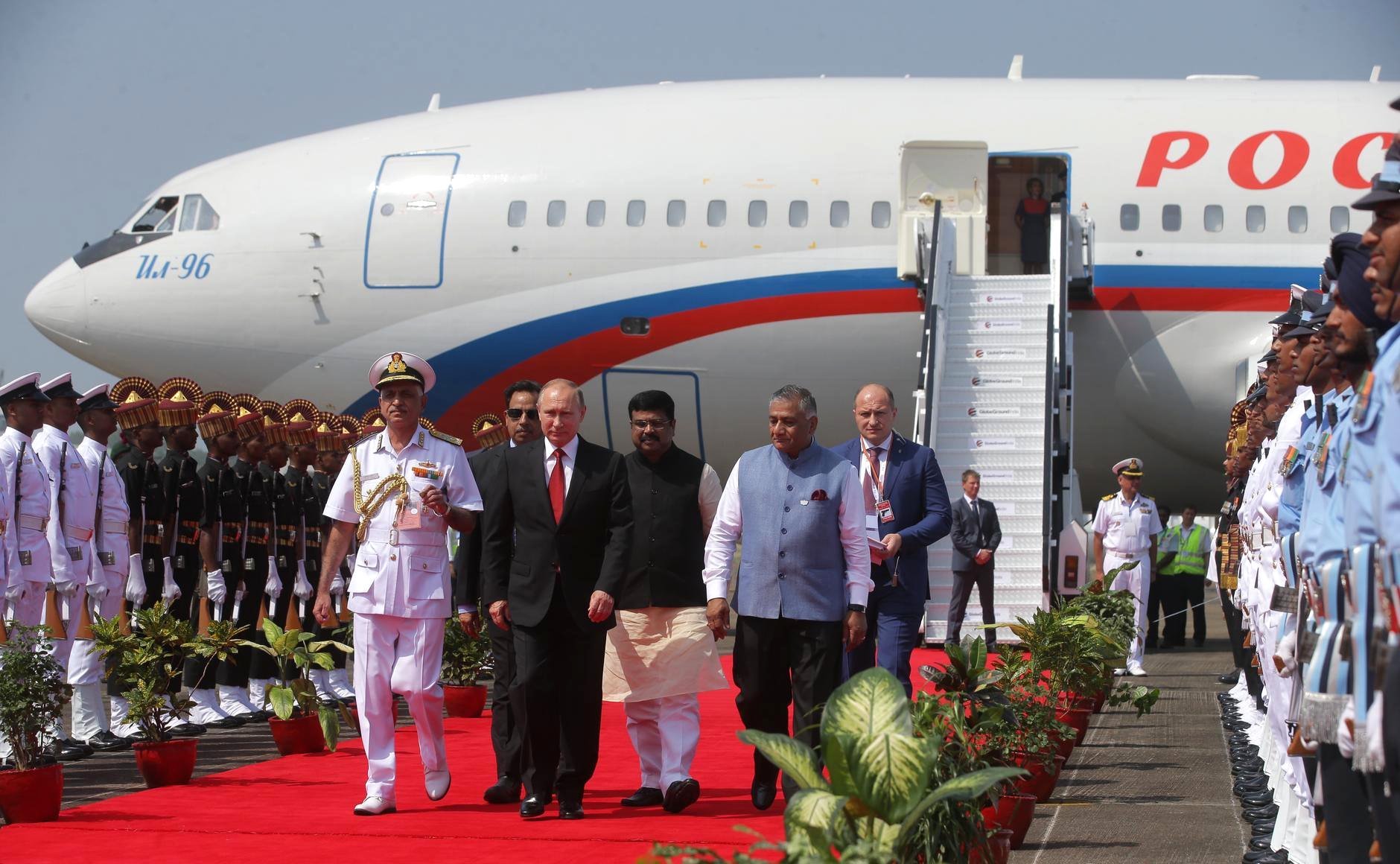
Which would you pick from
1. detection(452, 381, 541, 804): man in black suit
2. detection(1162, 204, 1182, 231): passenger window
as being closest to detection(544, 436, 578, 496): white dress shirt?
detection(452, 381, 541, 804): man in black suit

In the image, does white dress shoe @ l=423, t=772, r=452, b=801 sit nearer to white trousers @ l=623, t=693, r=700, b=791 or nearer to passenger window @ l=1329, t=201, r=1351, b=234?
white trousers @ l=623, t=693, r=700, b=791

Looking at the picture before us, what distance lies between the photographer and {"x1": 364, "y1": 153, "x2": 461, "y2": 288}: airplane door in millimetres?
15906

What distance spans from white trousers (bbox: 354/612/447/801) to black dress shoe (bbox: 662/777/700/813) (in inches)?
38.8

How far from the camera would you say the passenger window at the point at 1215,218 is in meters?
15.6

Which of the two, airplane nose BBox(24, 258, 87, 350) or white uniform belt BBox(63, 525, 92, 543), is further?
airplane nose BBox(24, 258, 87, 350)

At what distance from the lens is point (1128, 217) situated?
51.3 feet

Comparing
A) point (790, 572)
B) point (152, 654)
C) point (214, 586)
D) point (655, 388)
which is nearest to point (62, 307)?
point (655, 388)

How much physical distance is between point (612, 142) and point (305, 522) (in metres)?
5.98

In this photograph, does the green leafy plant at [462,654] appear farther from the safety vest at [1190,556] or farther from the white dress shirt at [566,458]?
the safety vest at [1190,556]

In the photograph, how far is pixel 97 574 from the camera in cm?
906

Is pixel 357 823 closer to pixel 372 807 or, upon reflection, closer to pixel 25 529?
pixel 372 807

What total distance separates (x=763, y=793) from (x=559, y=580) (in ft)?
3.85

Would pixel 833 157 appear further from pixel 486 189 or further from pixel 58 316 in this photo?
pixel 58 316

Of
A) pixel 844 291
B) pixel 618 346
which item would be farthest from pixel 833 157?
pixel 618 346
